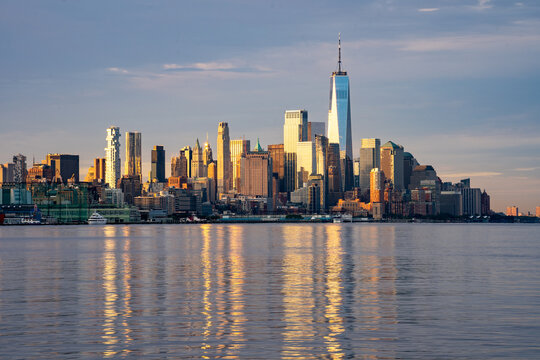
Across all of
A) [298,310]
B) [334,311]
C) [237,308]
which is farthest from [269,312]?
[334,311]

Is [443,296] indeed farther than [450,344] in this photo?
Yes

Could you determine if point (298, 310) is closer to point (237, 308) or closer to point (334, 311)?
point (334, 311)

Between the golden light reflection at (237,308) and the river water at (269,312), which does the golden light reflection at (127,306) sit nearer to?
the river water at (269,312)

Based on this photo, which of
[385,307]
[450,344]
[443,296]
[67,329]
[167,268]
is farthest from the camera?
[167,268]

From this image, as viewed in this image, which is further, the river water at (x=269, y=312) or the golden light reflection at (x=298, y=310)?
the golden light reflection at (x=298, y=310)

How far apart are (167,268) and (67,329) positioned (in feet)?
151

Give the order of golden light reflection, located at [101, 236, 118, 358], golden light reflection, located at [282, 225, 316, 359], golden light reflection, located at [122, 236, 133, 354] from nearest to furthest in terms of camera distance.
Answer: golden light reflection, located at [282, 225, 316, 359], golden light reflection, located at [101, 236, 118, 358], golden light reflection, located at [122, 236, 133, 354]

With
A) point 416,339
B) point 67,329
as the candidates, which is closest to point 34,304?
point 67,329

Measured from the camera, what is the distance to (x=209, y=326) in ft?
139

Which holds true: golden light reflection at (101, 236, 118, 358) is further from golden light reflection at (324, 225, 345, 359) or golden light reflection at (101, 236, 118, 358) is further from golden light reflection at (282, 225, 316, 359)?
golden light reflection at (324, 225, 345, 359)

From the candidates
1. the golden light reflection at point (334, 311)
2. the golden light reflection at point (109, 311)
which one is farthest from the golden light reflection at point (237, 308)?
the golden light reflection at point (109, 311)

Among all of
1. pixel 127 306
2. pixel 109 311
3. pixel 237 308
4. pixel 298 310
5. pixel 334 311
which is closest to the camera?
pixel 109 311

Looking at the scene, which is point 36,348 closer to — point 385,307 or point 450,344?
point 450,344

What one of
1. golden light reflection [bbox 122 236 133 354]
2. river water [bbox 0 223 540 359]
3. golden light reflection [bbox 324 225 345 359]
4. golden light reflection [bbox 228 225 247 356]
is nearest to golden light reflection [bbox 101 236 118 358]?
river water [bbox 0 223 540 359]
